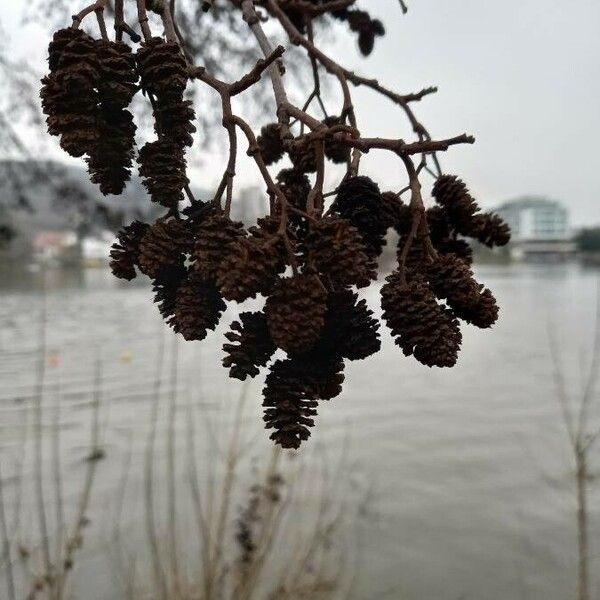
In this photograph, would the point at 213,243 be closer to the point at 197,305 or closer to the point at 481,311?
the point at 197,305

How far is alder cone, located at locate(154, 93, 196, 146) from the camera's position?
25.1 inches

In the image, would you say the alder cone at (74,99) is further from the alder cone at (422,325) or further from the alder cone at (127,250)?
the alder cone at (422,325)

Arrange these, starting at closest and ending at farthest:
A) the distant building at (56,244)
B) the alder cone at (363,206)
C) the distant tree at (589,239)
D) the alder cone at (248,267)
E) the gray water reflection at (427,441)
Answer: the alder cone at (248,267) < the alder cone at (363,206) < the gray water reflection at (427,441) < the distant building at (56,244) < the distant tree at (589,239)

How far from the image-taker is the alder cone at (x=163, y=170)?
24.4 inches

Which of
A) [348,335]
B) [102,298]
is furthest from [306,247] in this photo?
[102,298]

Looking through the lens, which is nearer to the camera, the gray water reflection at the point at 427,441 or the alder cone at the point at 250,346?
the alder cone at the point at 250,346

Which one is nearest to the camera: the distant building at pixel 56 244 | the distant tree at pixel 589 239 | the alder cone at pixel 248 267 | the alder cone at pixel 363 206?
the alder cone at pixel 248 267

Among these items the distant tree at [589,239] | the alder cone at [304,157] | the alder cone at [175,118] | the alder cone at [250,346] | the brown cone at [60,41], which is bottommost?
the alder cone at [250,346]

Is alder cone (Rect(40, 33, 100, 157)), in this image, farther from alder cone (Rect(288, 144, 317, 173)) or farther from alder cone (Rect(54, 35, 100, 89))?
alder cone (Rect(288, 144, 317, 173))

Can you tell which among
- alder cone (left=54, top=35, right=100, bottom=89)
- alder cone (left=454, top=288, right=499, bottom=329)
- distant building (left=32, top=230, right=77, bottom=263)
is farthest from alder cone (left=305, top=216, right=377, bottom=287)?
distant building (left=32, top=230, right=77, bottom=263)

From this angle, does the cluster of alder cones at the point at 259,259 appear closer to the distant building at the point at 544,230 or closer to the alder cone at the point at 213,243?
the alder cone at the point at 213,243

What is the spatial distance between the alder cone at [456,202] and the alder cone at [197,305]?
30cm

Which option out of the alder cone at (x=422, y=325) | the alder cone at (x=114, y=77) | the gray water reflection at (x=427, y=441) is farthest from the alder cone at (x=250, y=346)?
the gray water reflection at (x=427, y=441)

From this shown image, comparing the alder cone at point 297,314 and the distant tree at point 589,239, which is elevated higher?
the distant tree at point 589,239
